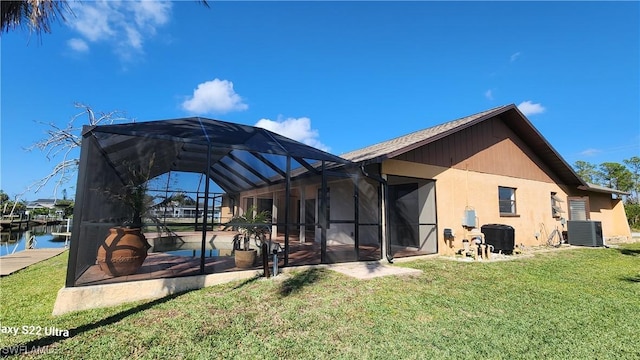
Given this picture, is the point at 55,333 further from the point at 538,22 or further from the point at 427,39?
the point at 538,22

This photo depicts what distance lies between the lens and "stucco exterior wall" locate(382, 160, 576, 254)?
9000 millimetres

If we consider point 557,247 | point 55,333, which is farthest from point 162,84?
point 557,247

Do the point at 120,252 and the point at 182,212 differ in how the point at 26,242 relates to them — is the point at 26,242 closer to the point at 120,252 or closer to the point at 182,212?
the point at 182,212

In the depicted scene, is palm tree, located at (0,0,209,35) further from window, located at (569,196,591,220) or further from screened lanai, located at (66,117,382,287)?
window, located at (569,196,591,220)

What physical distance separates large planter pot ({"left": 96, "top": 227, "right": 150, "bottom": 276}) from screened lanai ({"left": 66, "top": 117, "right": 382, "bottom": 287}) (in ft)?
0.54

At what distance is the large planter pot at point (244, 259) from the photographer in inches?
233

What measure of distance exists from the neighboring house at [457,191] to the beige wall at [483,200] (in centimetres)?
3

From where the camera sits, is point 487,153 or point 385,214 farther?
point 487,153

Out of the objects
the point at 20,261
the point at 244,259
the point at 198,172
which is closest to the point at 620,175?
the point at 244,259

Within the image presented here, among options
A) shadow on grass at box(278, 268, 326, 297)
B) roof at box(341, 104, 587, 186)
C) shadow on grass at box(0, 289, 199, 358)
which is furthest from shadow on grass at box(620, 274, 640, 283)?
shadow on grass at box(0, 289, 199, 358)

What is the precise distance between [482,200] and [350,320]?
8.35 metres

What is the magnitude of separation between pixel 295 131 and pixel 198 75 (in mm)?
15985

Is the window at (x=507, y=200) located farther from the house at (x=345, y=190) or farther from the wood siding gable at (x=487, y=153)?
the wood siding gable at (x=487, y=153)

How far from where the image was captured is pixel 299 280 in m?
5.48
